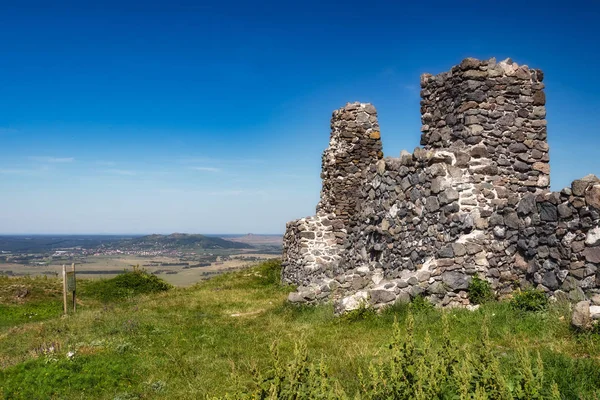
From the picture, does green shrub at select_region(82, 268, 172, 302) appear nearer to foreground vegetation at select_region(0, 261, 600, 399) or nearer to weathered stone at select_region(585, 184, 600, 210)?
foreground vegetation at select_region(0, 261, 600, 399)

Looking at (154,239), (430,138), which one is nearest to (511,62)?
(430,138)

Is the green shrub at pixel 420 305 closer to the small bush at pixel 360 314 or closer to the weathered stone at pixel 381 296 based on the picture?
the weathered stone at pixel 381 296

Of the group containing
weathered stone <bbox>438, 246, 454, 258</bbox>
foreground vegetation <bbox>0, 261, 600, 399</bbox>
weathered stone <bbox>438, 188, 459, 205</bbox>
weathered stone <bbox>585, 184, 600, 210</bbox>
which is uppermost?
weathered stone <bbox>438, 188, 459, 205</bbox>

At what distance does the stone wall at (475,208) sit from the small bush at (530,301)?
27cm

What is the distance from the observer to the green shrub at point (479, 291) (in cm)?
1114

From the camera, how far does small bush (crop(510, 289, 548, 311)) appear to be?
9.81 metres

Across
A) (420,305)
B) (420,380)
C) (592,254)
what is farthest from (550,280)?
(420,380)

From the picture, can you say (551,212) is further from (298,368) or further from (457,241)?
(298,368)

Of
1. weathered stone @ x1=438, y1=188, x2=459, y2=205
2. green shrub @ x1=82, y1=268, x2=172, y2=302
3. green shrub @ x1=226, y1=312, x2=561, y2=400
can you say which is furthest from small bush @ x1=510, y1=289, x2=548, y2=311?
green shrub @ x1=82, y1=268, x2=172, y2=302

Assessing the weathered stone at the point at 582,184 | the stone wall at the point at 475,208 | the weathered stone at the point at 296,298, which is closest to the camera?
the weathered stone at the point at 582,184

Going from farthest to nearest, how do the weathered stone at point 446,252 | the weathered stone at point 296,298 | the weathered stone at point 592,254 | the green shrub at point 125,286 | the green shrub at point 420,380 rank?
the green shrub at point 125,286, the weathered stone at point 296,298, the weathered stone at point 446,252, the weathered stone at point 592,254, the green shrub at point 420,380

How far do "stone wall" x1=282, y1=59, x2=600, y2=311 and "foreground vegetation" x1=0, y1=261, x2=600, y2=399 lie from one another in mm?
761

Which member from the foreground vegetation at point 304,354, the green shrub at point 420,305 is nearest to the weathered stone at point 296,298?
the foreground vegetation at point 304,354

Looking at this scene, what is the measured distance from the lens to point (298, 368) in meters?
4.63
